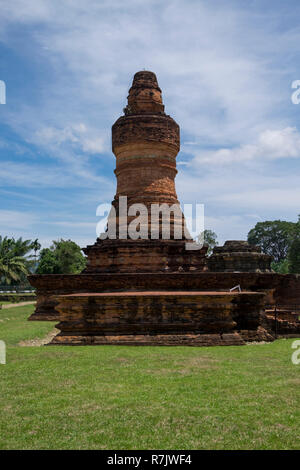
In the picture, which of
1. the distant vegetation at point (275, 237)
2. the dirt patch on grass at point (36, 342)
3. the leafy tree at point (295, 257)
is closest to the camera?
the dirt patch on grass at point (36, 342)

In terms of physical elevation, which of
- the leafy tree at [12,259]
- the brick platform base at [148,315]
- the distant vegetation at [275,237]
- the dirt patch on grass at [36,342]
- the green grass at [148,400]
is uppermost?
the distant vegetation at [275,237]

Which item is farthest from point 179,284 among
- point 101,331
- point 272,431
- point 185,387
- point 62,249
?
point 62,249

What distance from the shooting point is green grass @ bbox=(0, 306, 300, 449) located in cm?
457

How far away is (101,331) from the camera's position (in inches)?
436

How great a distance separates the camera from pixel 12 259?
1610 inches

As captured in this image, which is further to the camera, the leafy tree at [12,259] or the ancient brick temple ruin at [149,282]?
the leafy tree at [12,259]

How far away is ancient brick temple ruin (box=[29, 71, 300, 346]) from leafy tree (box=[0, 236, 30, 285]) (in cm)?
2344

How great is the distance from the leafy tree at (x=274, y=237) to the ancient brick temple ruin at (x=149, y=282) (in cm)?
6416

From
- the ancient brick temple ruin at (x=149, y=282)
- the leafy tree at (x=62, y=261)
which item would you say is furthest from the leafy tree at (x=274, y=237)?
the ancient brick temple ruin at (x=149, y=282)

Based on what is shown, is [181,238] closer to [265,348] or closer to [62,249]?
[265,348]

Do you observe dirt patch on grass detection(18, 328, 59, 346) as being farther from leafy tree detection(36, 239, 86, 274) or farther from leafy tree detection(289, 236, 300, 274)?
leafy tree detection(289, 236, 300, 274)

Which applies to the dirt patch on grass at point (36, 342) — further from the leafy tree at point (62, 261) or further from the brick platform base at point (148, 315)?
the leafy tree at point (62, 261)

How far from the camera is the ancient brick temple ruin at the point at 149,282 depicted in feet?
36.1
